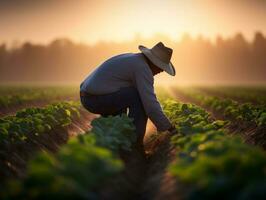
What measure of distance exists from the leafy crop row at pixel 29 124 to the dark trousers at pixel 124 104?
0.92 meters

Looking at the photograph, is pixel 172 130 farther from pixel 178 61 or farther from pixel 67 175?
pixel 178 61

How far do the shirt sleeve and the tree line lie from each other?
120455 mm

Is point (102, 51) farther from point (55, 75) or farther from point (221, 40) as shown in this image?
point (221, 40)

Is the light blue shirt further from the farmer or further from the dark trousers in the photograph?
the dark trousers

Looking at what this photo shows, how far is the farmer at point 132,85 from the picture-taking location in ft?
25.9

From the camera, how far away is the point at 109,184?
17.2 feet

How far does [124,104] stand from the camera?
27.2ft

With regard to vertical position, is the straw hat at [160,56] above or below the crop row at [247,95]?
above

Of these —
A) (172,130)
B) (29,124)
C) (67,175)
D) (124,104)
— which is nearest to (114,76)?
(124,104)

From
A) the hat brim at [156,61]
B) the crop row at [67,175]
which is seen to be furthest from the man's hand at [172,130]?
the crop row at [67,175]

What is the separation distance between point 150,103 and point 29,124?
2023 mm

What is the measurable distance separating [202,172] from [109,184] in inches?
58.9

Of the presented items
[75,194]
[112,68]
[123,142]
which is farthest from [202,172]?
[112,68]

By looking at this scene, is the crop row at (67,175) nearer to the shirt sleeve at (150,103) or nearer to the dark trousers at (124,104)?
the shirt sleeve at (150,103)
